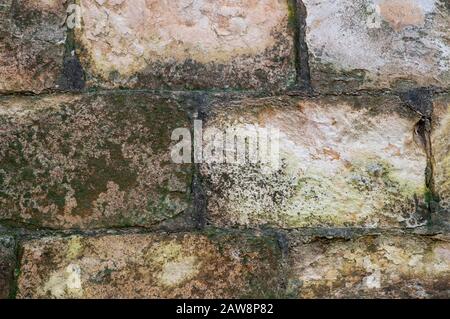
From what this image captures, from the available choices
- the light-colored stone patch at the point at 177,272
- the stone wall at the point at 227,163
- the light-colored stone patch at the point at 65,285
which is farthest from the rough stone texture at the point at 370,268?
the light-colored stone patch at the point at 65,285

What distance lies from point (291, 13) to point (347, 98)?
25 centimetres

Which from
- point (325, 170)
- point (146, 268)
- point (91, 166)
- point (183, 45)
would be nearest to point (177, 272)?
point (146, 268)

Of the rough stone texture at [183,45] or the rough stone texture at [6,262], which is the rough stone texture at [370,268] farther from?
the rough stone texture at [6,262]

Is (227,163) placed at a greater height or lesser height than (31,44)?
lesser

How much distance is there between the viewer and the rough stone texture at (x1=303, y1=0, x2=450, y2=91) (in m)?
1.71

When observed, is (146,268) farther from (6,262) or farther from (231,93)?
(231,93)

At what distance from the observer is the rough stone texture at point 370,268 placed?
1.66 metres

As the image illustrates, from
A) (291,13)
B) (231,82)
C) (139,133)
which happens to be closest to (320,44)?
(291,13)

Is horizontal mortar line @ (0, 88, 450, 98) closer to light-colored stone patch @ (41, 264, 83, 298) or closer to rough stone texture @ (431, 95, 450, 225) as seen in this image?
rough stone texture @ (431, 95, 450, 225)

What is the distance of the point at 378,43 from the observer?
5.64 ft

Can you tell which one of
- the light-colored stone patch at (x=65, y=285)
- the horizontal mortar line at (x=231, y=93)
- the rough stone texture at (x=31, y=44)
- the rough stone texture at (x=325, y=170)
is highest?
the rough stone texture at (x=31, y=44)

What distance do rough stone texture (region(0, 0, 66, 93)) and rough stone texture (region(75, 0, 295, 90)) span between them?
6 cm

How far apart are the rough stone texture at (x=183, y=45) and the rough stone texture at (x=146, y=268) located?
0.39m

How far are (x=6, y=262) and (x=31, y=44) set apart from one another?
528 mm
